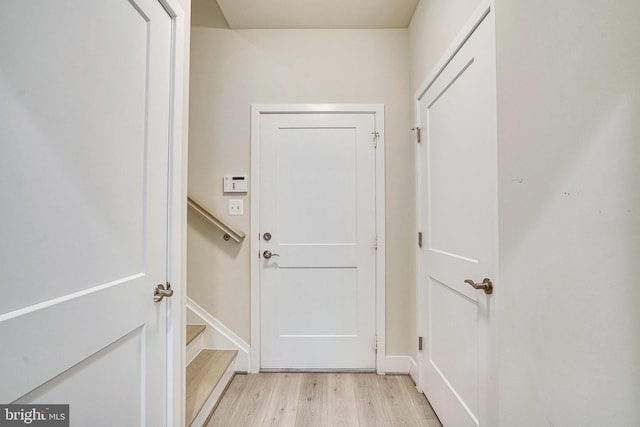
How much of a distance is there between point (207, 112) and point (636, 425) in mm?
2475

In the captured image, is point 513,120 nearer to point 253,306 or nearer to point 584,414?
point 584,414

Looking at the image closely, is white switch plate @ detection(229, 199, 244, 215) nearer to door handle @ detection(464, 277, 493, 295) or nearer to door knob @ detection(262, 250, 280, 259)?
door knob @ detection(262, 250, 280, 259)

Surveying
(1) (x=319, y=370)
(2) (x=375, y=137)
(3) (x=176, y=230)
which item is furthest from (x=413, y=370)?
(3) (x=176, y=230)

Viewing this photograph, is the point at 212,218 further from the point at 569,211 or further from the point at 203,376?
the point at 569,211

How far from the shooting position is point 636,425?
0.58 m

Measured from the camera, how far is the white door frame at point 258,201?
207 centimetres

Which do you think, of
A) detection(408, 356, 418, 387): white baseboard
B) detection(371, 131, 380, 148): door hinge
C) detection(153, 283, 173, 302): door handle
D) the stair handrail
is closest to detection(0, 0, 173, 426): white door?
detection(153, 283, 173, 302): door handle

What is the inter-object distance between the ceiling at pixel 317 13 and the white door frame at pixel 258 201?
0.60 meters

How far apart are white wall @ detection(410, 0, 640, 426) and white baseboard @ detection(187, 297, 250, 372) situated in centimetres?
164

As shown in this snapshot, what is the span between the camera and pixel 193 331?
76.9 inches

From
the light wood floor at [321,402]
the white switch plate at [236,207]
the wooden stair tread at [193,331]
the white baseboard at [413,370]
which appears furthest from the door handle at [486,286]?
the wooden stair tread at [193,331]

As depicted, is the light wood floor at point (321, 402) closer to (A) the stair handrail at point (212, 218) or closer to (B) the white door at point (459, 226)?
(B) the white door at point (459, 226)

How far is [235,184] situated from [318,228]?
71 centimetres

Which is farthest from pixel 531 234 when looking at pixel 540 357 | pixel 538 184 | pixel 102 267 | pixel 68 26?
pixel 68 26
